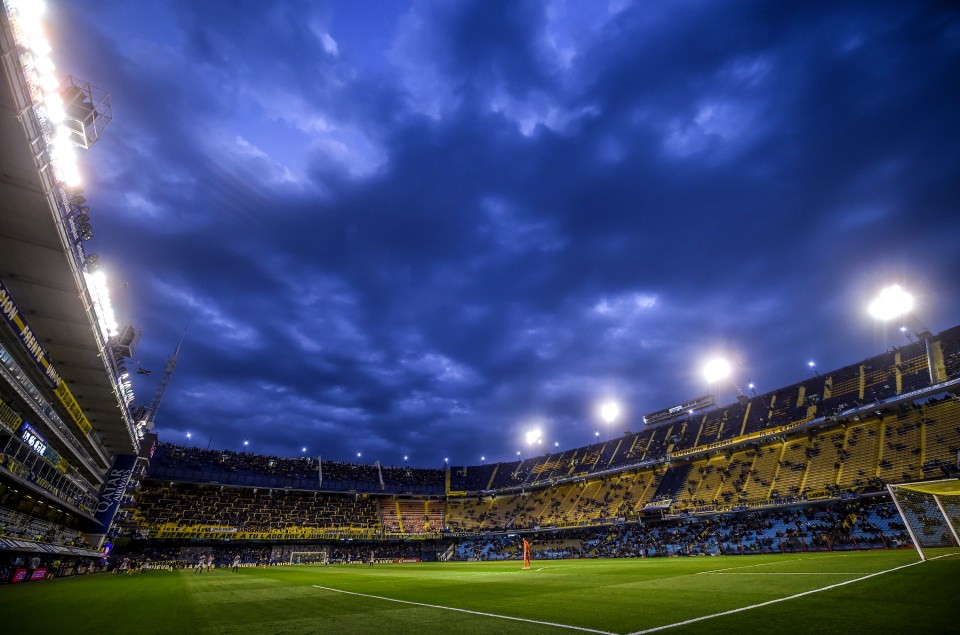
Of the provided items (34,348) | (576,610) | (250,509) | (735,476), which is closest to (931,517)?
(735,476)

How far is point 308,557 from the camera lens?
57875 mm

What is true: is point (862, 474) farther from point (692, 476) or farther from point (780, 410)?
point (692, 476)

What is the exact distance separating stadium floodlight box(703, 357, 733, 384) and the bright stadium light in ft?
55.8

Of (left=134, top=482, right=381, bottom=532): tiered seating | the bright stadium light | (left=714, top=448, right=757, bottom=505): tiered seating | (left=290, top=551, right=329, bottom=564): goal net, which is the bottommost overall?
(left=290, top=551, right=329, bottom=564): goal net

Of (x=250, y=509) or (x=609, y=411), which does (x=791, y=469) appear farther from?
(x=250, y=509)

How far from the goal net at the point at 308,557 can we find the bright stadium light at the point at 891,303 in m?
70.4

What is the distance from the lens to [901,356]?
Answer: 38.2 metres

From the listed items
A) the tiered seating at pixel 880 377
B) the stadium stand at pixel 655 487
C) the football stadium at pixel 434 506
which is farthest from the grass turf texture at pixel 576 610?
the tiered seating at pixel 880 377

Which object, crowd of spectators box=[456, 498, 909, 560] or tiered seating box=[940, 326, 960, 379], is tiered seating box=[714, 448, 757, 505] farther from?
tiered seating box=[940, 326, 960, 379]

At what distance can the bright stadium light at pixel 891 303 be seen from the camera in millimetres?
29297

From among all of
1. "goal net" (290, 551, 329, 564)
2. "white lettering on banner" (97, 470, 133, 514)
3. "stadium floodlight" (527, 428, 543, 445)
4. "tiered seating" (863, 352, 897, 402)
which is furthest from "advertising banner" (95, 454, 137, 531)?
"tiered seating" (863, 352, 897, 402)

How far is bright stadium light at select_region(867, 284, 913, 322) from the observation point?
29297 millimetres

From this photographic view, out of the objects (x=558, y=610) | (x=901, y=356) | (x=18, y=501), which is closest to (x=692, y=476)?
(x=901, y=356)

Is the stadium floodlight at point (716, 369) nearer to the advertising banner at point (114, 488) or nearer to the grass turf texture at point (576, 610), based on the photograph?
the grass turf texture at point (576, 610)
